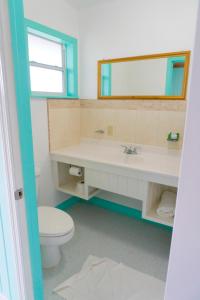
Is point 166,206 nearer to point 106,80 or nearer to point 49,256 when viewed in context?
point 49,256

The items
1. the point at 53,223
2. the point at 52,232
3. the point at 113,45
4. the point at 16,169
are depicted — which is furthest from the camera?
the point at 113,45

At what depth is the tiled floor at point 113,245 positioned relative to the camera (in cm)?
163

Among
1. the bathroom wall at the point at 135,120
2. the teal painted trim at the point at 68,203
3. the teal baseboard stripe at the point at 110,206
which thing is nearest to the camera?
the bathroom wall at the point at 135,120

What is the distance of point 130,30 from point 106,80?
1.81 ft

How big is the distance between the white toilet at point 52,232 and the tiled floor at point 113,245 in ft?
0.31

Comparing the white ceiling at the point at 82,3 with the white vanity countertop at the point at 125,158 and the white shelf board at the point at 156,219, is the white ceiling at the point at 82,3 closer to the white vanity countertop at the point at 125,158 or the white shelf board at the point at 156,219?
the white vanity countertop at the point at 125,158

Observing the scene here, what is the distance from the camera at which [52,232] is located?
4.85ft

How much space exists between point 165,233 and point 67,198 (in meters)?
1.24

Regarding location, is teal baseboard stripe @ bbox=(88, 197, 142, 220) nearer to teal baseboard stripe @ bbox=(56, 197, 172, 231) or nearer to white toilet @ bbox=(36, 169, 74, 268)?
teal baseboard stripe @ bbox=(56, 197, 172, 231)

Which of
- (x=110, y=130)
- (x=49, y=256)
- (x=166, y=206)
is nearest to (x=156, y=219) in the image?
(x=166, y=206)

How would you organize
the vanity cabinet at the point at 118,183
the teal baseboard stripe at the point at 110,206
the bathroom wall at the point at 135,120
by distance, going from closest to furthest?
the vanity cabinet at the point at 118,183 < the bathroom wall at the point at 135,120 < the teal baseboard stripe at the point at 110,206

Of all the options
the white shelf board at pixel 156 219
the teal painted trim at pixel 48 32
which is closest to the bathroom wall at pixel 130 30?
the teal painted trim at pixel 48 32

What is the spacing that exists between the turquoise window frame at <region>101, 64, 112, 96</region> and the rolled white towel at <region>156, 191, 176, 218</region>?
1.29 meters

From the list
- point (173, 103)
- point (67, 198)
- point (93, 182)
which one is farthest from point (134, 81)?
point (67, 198)
